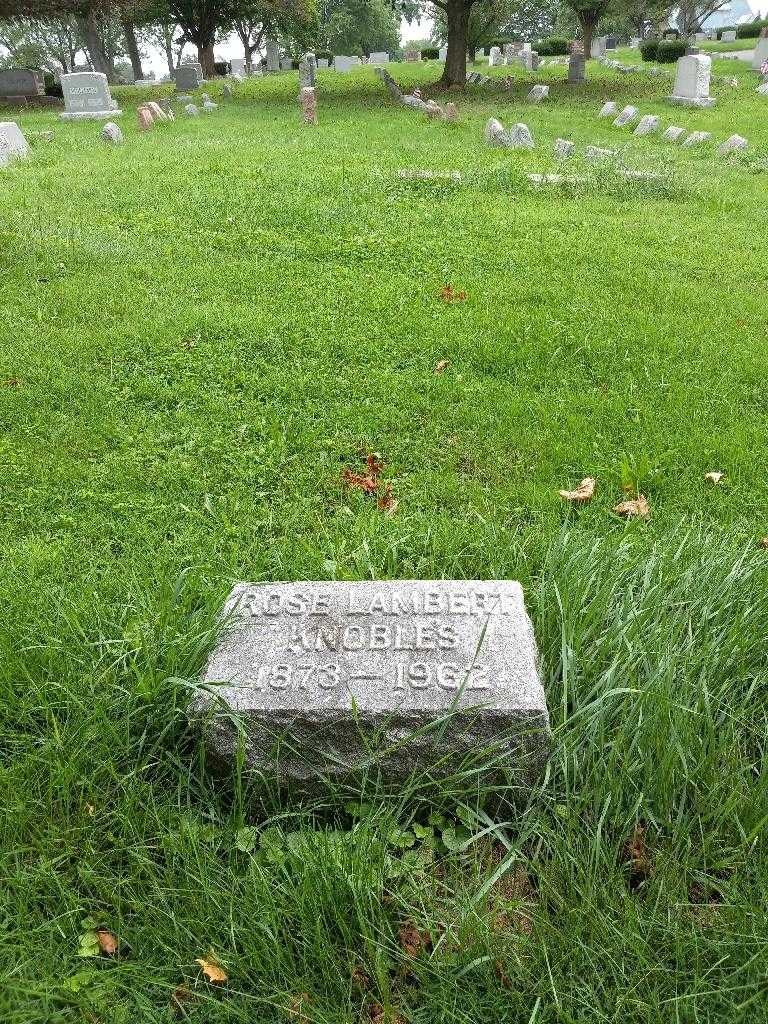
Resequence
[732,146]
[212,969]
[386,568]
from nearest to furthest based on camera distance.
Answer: [212,969]
[386,568]
[732,146]

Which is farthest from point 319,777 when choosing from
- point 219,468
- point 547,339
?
point 547,339

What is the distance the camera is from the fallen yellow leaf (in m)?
1.84

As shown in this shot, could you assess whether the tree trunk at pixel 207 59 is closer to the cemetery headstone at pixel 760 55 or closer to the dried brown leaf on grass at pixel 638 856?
the cemetery headstone at pixel 760 55

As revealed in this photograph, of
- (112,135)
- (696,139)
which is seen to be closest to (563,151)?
(696,139)

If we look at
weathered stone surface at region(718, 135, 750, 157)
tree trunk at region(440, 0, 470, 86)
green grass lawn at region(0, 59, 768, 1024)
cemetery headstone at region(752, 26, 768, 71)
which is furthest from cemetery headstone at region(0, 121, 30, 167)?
cemetery headstone at region(752, 26, 768, 71)

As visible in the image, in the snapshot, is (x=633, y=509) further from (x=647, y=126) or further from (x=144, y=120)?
(x=144, y=120)

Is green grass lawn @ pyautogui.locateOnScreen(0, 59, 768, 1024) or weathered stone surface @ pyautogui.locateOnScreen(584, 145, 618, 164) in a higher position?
weathered stone surface @ pyautogui.locateOnScreen(584, 145, 618, 164)

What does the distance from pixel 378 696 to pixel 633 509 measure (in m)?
1.98

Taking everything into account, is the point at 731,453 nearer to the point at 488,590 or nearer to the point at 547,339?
the point at 547,339

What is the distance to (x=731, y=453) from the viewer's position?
3977 mm

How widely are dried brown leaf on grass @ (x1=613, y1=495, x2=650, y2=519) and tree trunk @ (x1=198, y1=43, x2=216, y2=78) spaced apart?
123 ft

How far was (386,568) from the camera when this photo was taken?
10.6ft

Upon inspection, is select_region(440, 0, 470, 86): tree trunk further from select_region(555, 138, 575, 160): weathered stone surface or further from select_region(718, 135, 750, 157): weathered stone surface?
select_region(555, 138, 575, 160): weathered stone surface

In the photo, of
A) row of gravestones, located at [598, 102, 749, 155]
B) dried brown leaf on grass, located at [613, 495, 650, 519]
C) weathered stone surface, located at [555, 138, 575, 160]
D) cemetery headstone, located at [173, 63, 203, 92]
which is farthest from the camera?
cemetery headstone, located at [173, 63, 203, 92]
